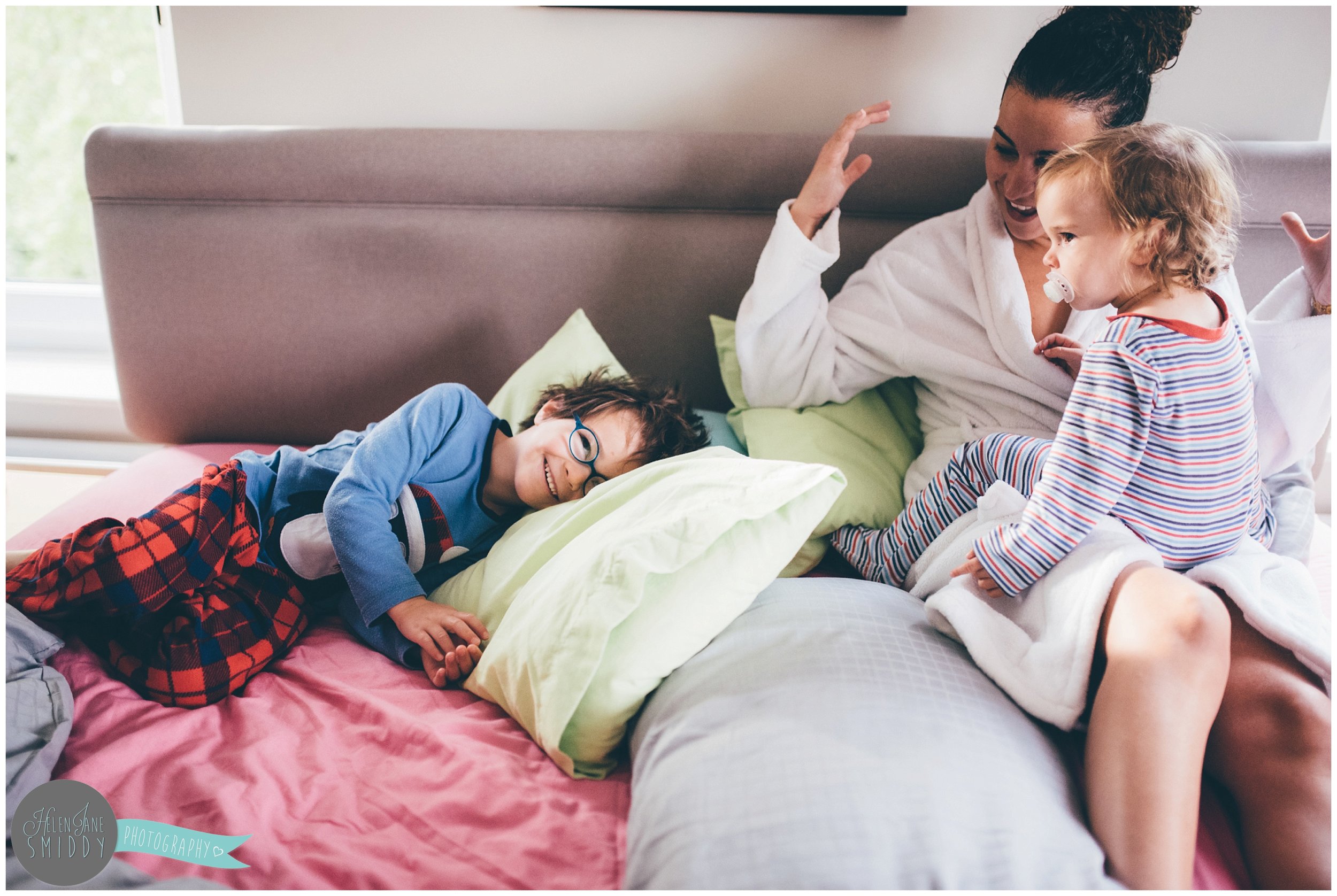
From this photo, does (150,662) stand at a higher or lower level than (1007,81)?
lower

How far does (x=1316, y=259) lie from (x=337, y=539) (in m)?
1.32

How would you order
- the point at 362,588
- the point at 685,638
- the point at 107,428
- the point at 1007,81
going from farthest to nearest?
1. the point at 107,428
2. the point at 1007,81
3. the point at 362,588
4. the point at 685,638

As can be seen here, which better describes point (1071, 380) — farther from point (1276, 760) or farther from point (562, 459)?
point (562, 459)

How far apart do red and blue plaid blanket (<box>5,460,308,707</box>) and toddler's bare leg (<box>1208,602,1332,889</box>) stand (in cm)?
106

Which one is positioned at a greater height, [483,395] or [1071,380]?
[1071,380]

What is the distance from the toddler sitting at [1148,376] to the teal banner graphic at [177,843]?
80 centimetres

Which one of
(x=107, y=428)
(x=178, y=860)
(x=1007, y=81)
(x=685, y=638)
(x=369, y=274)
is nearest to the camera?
(x=178, y=860)

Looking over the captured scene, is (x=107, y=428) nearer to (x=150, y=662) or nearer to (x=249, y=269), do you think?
(x=249, y=269)

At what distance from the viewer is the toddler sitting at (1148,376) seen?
841 millimetres

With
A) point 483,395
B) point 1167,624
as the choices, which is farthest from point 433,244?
point 1167,624

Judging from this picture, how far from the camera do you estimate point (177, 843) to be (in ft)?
2.35

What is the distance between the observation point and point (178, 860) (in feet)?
2.31

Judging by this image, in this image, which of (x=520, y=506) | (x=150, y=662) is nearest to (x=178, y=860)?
(x=150, y=662)

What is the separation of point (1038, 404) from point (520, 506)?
2.61ft
